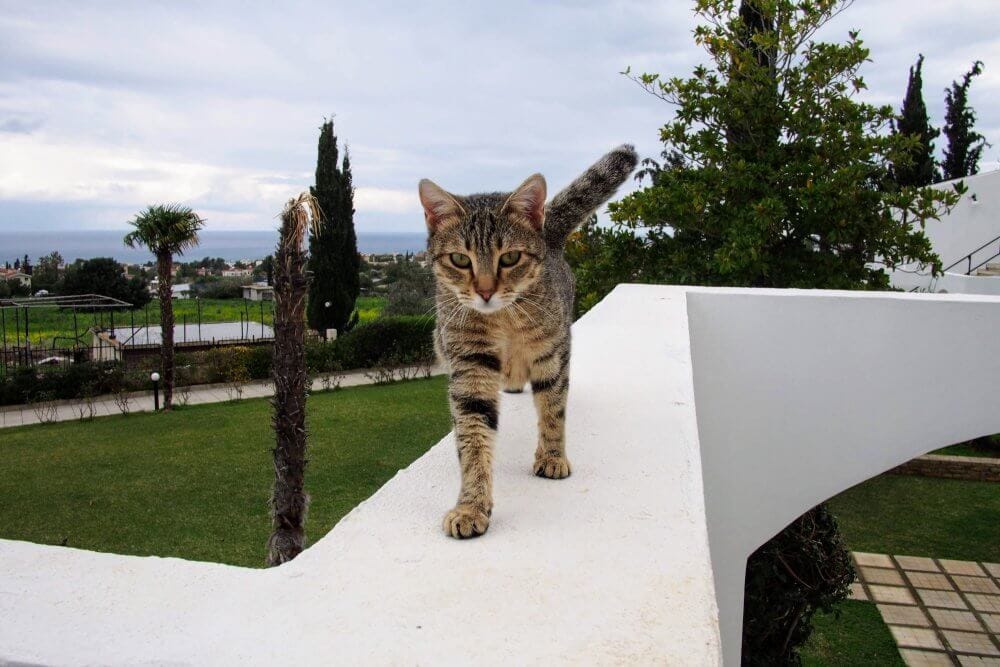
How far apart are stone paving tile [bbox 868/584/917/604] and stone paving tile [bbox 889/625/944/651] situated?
1.26 ft

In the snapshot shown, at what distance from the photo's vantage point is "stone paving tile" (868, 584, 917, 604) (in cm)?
622

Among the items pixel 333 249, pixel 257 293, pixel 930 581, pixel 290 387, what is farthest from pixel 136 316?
pixel 930 581

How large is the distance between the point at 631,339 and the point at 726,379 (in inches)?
28.3

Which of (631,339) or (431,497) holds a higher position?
(631,339)

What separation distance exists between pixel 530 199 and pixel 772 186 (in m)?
5.63

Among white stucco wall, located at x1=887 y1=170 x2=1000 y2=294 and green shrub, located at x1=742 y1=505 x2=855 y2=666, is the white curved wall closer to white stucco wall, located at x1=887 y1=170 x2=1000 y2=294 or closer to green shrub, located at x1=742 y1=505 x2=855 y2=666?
white stucco wall, located at x1=887 y1=170 x2=1000 y2=294

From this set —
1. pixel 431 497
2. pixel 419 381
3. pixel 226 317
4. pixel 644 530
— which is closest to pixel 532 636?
pixel 644 530

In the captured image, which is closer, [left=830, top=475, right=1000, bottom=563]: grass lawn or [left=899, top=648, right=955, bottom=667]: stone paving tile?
[left=899, top=648, right=955, bottom=667]: stone paving tile

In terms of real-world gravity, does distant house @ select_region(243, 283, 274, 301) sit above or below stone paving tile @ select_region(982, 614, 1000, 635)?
above

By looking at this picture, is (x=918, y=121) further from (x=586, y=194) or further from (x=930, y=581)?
(x=586, y=194)

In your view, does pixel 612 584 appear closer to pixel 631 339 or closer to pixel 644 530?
pixel 644 530

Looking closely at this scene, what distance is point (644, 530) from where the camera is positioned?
1547 millimetres

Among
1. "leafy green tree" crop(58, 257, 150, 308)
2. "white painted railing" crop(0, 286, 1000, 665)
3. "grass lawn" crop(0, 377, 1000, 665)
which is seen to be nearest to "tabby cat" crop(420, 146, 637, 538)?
"white painted railing" crop(0, 286, 1000, 665)

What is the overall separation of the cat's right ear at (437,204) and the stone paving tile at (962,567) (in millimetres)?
6701
